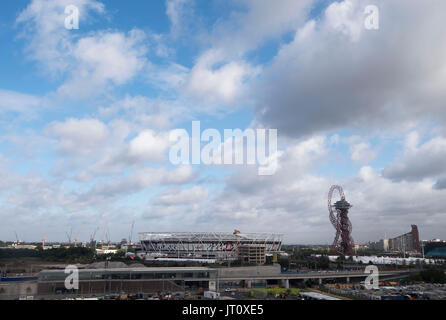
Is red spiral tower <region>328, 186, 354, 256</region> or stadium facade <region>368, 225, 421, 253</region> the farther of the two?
stadium facade <region>368, 225, 421, 253</region>

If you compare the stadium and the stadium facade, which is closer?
the stadium

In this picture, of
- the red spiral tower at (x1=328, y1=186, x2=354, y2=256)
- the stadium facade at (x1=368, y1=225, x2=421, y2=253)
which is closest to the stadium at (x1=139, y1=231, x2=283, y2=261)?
the red spiral tower at (x1=328, y1=186, x2=354, y2=256)

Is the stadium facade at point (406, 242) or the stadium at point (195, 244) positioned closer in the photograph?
the stadium at point (195, 244)

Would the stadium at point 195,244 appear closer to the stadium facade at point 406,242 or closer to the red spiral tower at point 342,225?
the red spiral tower at point 342,225

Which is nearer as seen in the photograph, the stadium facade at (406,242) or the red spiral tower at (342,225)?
the red spiral tower at (342,225)

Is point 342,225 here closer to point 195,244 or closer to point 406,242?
point 195,244

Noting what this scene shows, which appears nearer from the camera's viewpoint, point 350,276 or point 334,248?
point 350,276

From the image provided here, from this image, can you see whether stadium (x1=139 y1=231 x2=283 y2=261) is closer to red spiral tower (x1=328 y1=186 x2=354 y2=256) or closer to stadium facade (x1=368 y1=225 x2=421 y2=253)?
red spiral tower (x1=328 y1=186 x2=354 y2=256)

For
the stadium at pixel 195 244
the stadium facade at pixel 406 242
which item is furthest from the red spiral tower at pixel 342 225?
the stadium facade at pixel 406 242

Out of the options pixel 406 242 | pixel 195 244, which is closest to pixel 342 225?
pixel 195 244

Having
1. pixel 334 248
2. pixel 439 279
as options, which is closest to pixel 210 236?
pixel 334 248
